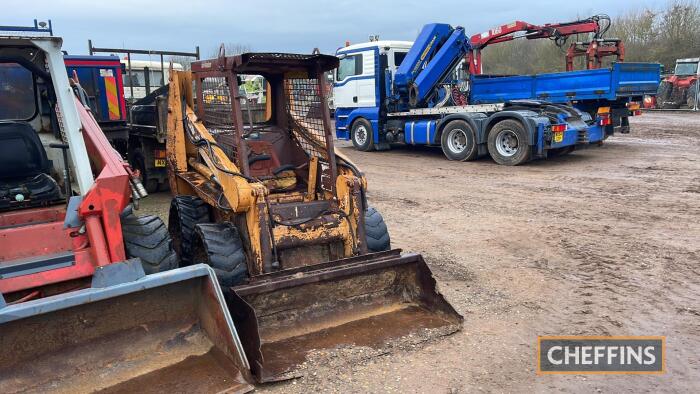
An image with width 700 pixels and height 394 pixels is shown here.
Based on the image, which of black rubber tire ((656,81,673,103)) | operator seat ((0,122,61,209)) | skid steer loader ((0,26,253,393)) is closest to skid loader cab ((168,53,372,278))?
skid steer loader ((0,26,253,393))

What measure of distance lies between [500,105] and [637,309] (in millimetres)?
7700

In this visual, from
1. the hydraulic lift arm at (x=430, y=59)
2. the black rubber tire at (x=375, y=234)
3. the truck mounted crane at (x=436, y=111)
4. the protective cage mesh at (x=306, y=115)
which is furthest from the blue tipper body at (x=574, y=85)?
the black rubber tire at (x=375, y=234)

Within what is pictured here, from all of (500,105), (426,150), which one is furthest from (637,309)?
(426,150)

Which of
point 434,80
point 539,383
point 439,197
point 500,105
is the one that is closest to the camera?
point 539,383

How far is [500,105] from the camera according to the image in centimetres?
1138

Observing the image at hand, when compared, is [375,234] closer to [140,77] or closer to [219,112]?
[219,112]

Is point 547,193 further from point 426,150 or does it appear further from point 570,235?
point 426,150

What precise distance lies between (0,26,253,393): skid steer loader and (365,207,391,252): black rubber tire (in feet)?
5.67

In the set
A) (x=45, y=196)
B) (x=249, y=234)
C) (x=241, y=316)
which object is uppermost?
(x=45, y=196)

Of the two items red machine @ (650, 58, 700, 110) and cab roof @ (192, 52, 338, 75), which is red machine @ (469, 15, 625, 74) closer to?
cab roof @ (192, 52, 338, 75)

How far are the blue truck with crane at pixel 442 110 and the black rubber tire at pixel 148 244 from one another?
8.52m

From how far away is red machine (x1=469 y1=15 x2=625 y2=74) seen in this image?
12.1 meters

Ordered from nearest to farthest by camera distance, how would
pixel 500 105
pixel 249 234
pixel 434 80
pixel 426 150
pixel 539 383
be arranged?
pixel 539 383, pixel 249 234, pixel 500 105, pixel 434 80, pixel 426 150

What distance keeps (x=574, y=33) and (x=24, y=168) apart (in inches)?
458
